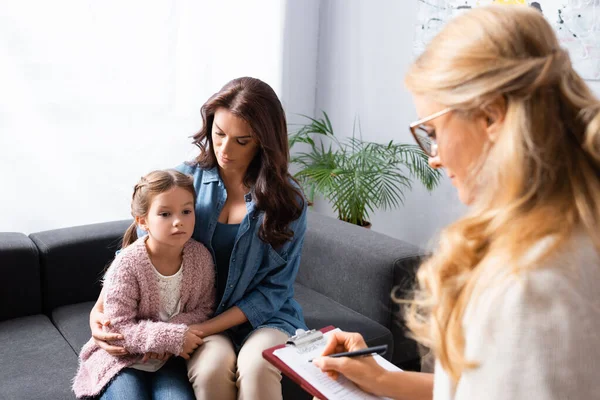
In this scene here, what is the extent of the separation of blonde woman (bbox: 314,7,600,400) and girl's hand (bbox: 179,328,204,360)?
1.03 m

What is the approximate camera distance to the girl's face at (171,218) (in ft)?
6.27

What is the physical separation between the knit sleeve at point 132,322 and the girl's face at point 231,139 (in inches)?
17.0

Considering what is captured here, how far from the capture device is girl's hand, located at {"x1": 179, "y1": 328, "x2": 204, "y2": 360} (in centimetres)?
187

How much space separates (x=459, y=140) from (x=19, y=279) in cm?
199

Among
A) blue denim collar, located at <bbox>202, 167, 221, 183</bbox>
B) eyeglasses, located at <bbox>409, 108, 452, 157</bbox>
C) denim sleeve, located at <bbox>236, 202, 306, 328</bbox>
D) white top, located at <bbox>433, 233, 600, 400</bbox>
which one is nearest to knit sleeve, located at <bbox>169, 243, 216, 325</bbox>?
denim sleeve, located at <bbox>236, 202, 306, 328</bbox>

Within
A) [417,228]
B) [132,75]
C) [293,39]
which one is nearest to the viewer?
[132,75]

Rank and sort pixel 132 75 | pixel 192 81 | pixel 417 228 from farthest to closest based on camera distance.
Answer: pixel 417 228 → pixel 192 81 → pixel 132 75

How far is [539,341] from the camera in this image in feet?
2.51

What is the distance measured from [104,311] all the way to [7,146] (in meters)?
1.29

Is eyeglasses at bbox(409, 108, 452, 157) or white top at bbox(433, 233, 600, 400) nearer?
white top at bbox(433, 233, 600, 400)

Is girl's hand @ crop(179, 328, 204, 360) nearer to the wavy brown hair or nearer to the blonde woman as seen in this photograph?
the wavy brown hair

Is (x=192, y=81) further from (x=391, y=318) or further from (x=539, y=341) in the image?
(x=539, y=341)

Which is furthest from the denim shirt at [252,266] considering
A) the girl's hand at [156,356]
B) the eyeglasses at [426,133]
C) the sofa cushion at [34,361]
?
the eyeglasses at [426,133]

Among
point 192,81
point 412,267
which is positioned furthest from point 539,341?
point 192,81
